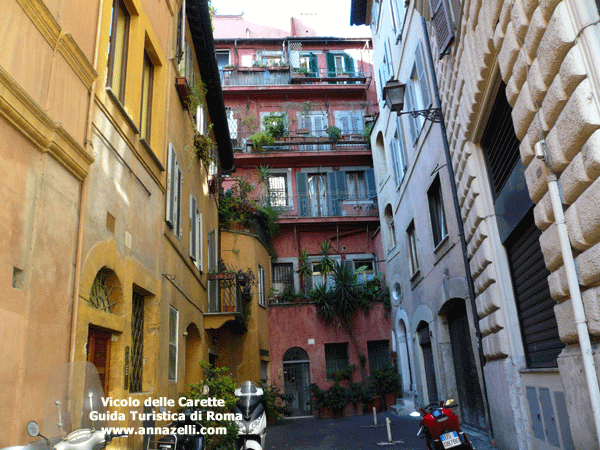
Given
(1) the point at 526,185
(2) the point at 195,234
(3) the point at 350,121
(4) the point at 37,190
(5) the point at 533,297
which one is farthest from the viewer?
(3) the point at 350,121

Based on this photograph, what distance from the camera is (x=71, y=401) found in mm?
3441

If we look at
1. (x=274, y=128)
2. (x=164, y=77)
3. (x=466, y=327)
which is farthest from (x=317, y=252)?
(x=164, y=77)

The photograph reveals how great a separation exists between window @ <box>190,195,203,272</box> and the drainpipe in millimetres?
8032

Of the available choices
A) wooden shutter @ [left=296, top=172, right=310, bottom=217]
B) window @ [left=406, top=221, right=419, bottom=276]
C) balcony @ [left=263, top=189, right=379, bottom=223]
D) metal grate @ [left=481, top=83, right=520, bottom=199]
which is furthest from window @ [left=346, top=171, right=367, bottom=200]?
metal grate @ [left=481, top=83, right=520, bottom=199]

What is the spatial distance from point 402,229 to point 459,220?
696 cm

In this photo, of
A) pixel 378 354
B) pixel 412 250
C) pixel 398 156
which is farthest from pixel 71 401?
pixel 378 354

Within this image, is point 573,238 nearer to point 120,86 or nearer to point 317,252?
point 120,86

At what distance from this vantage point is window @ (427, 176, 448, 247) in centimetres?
1150

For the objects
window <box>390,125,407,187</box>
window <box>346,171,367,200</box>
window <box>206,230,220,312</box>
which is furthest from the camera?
window <box>346,171,367,200</box>

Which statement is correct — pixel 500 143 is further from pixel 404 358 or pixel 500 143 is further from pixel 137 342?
pixel 404 358

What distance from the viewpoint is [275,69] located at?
2436cm

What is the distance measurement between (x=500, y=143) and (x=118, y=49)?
17.9 ft

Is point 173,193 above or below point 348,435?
above

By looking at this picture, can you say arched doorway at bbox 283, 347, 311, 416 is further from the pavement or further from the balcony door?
the balcony door
